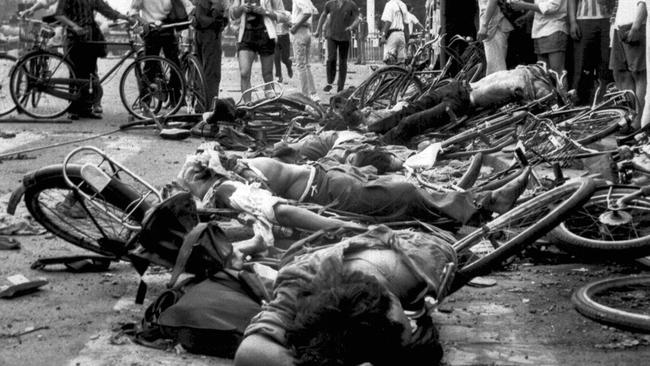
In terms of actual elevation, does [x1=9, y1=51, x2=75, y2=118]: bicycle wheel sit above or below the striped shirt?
below

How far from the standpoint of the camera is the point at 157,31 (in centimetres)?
1381

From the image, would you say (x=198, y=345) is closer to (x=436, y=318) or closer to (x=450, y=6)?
(x=436, y=318)

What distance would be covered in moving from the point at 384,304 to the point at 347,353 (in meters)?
0.25

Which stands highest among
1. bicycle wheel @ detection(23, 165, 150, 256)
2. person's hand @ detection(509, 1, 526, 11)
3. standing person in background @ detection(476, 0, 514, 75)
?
person's hand @ detection(509, 1, 526, 11)

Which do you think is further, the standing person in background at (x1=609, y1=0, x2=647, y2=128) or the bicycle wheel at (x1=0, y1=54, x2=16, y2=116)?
the bicycle wheel at (x1=0, y1=54, x2=16, y2=116)

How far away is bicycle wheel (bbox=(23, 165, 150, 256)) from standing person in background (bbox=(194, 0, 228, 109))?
7.90m

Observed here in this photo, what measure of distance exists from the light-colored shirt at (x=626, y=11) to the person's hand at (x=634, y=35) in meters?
0.09

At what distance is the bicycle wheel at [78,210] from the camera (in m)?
6.17

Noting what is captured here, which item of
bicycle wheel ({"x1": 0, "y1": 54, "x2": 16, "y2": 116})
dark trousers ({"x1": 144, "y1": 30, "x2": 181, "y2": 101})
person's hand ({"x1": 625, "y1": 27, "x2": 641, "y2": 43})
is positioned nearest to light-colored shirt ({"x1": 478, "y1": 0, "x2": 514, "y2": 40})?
person's hand ({"x1": 625, "y1": 27, "x2": 641, "y2": 43})

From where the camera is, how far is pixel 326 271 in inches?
163

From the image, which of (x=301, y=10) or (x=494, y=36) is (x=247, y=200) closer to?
(x=494, y=36)

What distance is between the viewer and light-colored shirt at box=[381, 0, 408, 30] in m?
20.5

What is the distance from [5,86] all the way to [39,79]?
0.68 m

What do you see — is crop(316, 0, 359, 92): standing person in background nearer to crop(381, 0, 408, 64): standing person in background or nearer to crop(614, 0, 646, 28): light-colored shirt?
crop(381, 0, 408, 64): standing person in background
